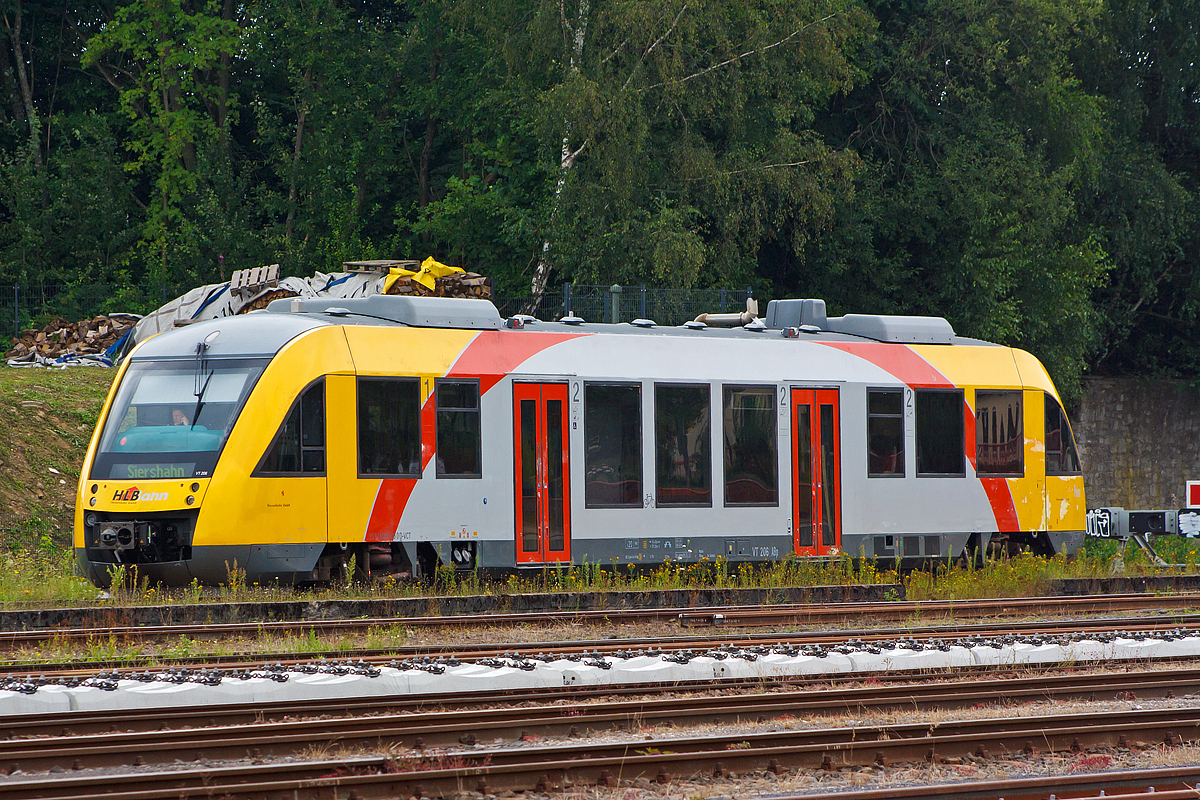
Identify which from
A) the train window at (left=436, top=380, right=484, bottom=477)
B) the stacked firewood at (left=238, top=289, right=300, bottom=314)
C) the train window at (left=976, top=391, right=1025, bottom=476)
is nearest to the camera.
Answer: the train window at (left=436, top=380, right=484, bottom=477)

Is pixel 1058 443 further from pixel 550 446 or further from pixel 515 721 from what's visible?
pixel 515 721

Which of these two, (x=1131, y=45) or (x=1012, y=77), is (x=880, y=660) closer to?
(x=1012, y=77)

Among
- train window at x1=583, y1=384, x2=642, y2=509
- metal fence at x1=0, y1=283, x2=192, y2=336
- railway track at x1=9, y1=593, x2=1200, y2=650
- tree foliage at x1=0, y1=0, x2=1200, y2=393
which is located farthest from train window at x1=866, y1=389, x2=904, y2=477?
metal fence at x1=0, y1=283, x2=192, y2=336

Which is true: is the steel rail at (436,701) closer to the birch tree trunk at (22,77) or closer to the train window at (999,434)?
the train window at (999,434)

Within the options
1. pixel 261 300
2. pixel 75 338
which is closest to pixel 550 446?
pixel 261 300

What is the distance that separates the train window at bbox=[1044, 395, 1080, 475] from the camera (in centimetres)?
1798

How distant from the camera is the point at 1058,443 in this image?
18078 millimetres

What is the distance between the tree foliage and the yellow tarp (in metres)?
3.40

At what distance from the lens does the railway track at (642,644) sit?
31.2ft

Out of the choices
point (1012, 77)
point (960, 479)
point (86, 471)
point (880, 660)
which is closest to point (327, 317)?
point (86, 471)

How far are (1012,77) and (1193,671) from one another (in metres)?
24.0

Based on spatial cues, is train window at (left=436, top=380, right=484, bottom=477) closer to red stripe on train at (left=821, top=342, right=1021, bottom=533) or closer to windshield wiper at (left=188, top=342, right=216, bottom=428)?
windshield wiper at (left=188, top=342, right=216, bottom=428)

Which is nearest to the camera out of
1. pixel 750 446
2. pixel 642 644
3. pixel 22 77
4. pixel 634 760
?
pixel 634 760

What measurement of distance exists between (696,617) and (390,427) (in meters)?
4.00
